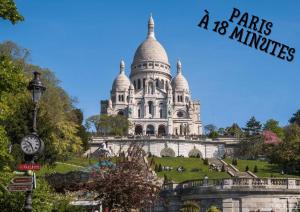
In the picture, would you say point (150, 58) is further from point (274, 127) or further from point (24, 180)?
point (24, 180)

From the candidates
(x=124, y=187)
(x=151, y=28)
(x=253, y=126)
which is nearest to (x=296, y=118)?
(x=253, y=126)

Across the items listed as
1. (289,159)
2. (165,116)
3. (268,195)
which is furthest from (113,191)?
(165,116)

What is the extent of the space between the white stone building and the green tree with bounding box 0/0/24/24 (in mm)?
106680

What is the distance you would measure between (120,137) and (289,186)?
235ft

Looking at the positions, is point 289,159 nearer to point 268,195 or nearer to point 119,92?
point 268,195

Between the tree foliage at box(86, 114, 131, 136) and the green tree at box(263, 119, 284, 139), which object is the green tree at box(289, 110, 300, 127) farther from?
the tree foliage at box(86, 114, 131, 136)

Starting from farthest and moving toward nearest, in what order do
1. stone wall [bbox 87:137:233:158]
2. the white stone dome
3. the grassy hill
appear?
the white stone dome, stone wall [bbox 87:137:233:158], the grassy hill

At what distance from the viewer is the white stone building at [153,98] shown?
438 feet

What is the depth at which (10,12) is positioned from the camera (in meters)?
17.7

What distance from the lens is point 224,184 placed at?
1267 inches

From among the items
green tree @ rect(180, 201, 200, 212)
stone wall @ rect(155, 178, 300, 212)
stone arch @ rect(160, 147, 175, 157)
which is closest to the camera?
green tree @ rect(180, 201, 200, 212)

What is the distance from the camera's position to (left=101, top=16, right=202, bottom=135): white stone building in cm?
13338

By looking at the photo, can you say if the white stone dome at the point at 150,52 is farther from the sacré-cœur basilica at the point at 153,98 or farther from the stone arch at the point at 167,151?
the stone arch at the point at 167,151

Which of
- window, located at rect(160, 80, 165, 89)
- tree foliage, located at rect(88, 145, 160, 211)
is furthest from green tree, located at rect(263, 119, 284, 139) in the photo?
tree foliage, located at rect(88, 145, 160, 211)
